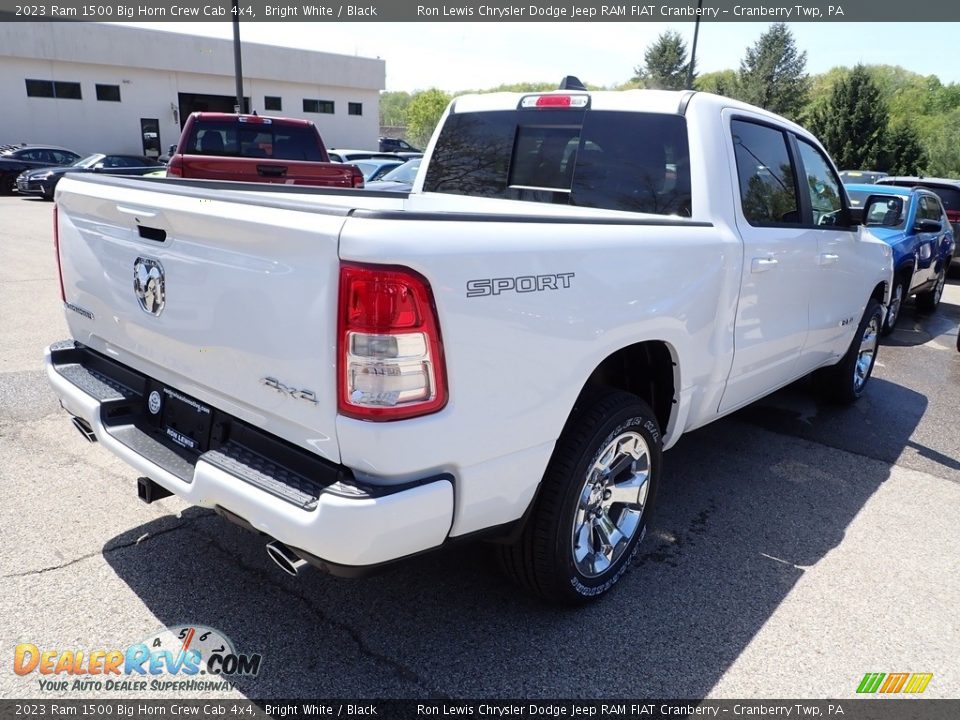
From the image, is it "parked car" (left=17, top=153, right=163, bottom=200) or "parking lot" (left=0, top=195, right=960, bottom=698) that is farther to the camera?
"parked car" (left=17, top=153, right=163, bottom=200)

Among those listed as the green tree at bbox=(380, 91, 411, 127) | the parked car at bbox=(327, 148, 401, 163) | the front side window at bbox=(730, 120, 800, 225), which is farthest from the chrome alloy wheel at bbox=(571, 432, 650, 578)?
the green tree at bbox=(380, 91, 411, 127)

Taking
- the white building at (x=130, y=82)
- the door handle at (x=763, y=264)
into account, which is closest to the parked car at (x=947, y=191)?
the door handle at (x=763, y=264)

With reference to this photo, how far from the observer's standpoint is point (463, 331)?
2158mm

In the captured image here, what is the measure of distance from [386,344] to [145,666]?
1.55m

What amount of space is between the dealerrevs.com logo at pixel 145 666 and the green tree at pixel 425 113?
69872 mm

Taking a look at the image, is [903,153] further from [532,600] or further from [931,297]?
[532,600]

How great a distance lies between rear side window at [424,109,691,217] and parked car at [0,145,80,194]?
22744 mm

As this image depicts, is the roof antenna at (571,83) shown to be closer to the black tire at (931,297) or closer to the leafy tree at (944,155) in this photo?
the black tire at (931,297)

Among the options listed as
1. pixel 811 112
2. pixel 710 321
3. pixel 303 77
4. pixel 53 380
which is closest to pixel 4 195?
pixel 303 77

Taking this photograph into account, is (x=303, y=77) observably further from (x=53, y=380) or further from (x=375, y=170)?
(x=53, y=380)

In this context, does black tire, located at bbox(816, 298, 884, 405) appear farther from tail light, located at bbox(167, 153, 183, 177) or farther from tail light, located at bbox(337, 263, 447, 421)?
tail light, located at bbox(167, 153, 183, 177)

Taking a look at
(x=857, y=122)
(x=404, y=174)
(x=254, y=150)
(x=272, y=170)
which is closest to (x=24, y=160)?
(x=404, y=174)

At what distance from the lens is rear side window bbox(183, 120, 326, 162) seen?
33.5ft

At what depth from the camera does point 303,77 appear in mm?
37250
